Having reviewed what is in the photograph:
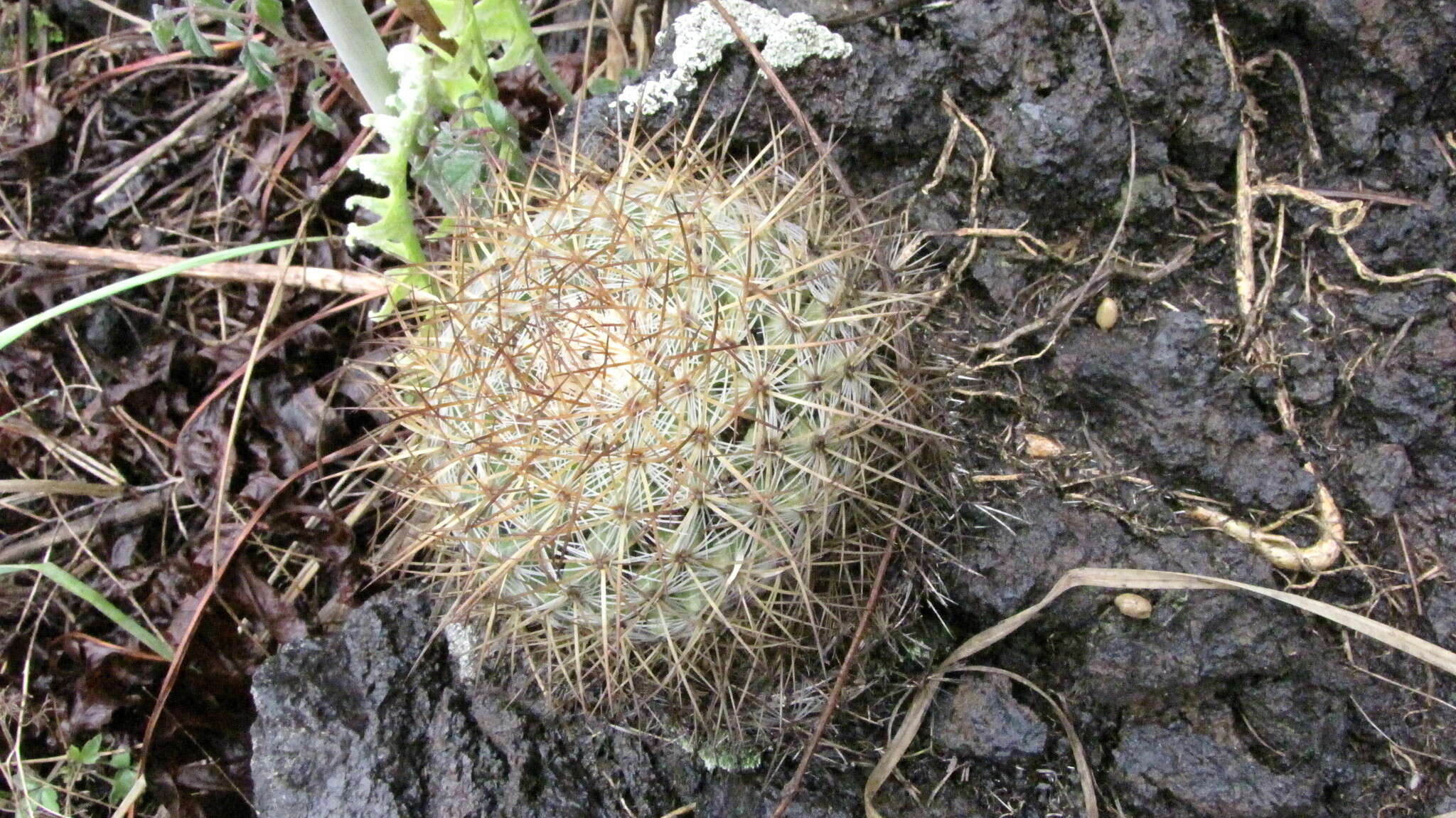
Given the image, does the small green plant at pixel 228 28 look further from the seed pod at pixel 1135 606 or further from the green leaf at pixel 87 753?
the seed pod at pixel 1135 606

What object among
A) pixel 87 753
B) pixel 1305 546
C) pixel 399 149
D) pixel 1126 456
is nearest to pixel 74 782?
pixel 87 753

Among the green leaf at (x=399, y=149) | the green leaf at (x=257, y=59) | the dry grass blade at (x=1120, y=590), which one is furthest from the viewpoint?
the green leaf at (x=399, y=149)

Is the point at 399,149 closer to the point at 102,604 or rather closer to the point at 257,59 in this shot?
the point at 257,59

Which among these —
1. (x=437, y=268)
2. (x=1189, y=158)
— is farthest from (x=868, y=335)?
(x=437, y=268)

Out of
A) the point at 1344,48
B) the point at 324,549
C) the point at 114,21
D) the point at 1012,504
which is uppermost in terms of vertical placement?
the point at 114,21

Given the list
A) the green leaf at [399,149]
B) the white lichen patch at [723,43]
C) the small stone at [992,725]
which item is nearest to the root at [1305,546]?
the small stone at [992,725]

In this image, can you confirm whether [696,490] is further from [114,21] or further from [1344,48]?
[114,21]

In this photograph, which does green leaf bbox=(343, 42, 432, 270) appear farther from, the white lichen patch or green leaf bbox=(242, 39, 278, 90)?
the white lichen patch
